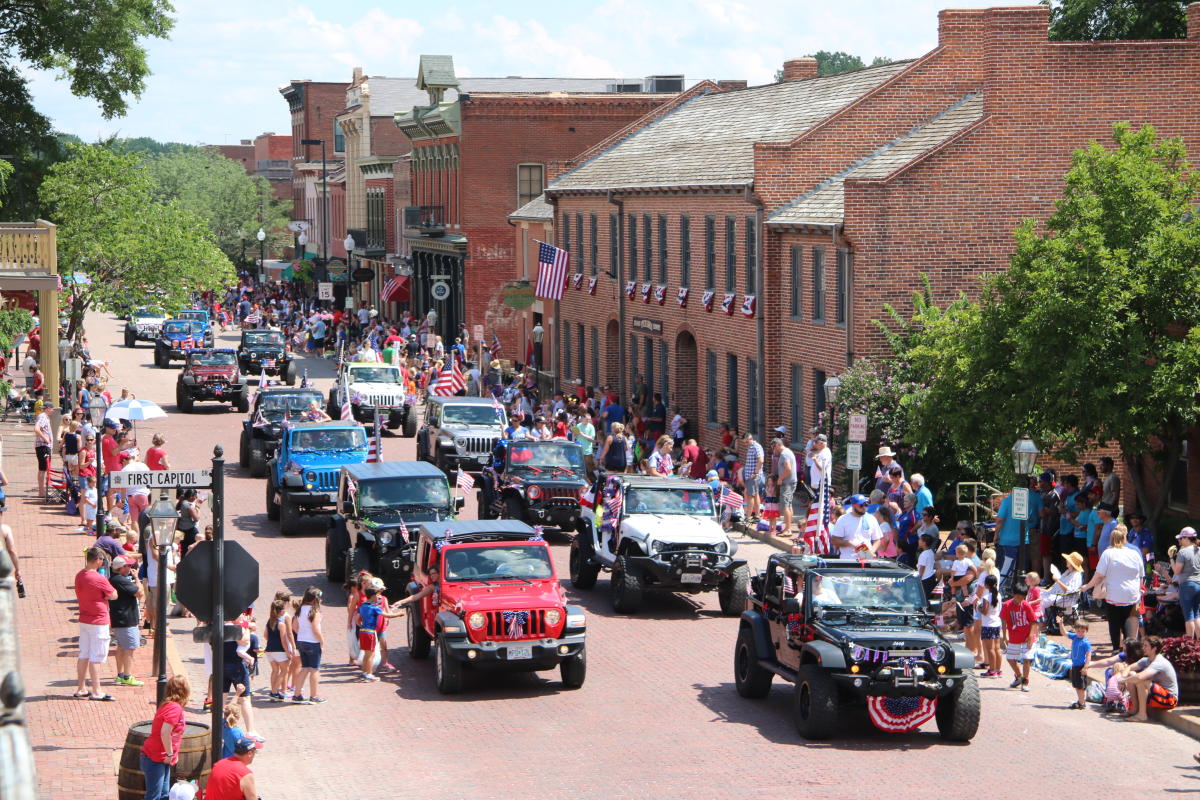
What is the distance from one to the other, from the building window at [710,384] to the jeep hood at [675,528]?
58.6ft

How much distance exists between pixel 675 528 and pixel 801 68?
30773mm

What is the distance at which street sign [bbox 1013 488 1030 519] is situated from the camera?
70.8 feet

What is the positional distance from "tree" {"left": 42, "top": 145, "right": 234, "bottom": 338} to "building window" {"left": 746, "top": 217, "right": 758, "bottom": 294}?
21.9 meters

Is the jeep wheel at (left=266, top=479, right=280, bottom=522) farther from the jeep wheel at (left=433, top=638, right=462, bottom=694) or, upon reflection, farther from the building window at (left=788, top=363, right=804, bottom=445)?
the jeep wheel at (left=433, top=638, right=462, bottom=694)

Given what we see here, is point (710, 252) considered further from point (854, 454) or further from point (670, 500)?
point (670, 500)

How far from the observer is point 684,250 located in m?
43.1

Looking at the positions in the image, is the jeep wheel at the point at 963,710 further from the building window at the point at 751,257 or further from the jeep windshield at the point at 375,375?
the jeep windshield at the point at 375,375

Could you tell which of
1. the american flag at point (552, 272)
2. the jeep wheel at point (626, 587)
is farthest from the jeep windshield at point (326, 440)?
the american flag at point (552, 272)

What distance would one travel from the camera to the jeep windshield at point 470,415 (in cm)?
3681

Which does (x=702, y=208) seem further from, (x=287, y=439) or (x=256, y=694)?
(x=256, y=694)

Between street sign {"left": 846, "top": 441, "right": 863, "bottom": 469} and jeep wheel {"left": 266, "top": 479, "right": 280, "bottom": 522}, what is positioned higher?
street sign {"left": 846, "top": 441, "right": 863, "bottom": 469}

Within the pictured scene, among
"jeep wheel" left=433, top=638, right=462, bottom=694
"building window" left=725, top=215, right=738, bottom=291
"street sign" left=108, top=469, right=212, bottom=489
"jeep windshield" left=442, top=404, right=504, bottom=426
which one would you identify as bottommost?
"jeep wheel" left=433, top=638, right=462, bottom=694

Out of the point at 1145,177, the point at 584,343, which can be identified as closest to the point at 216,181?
the point at 584,343

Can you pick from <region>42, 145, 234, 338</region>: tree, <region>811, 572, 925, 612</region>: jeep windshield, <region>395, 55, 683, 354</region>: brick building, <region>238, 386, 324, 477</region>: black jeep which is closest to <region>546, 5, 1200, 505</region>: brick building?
<region>238, 386, 324, 477</region>: black jeep
